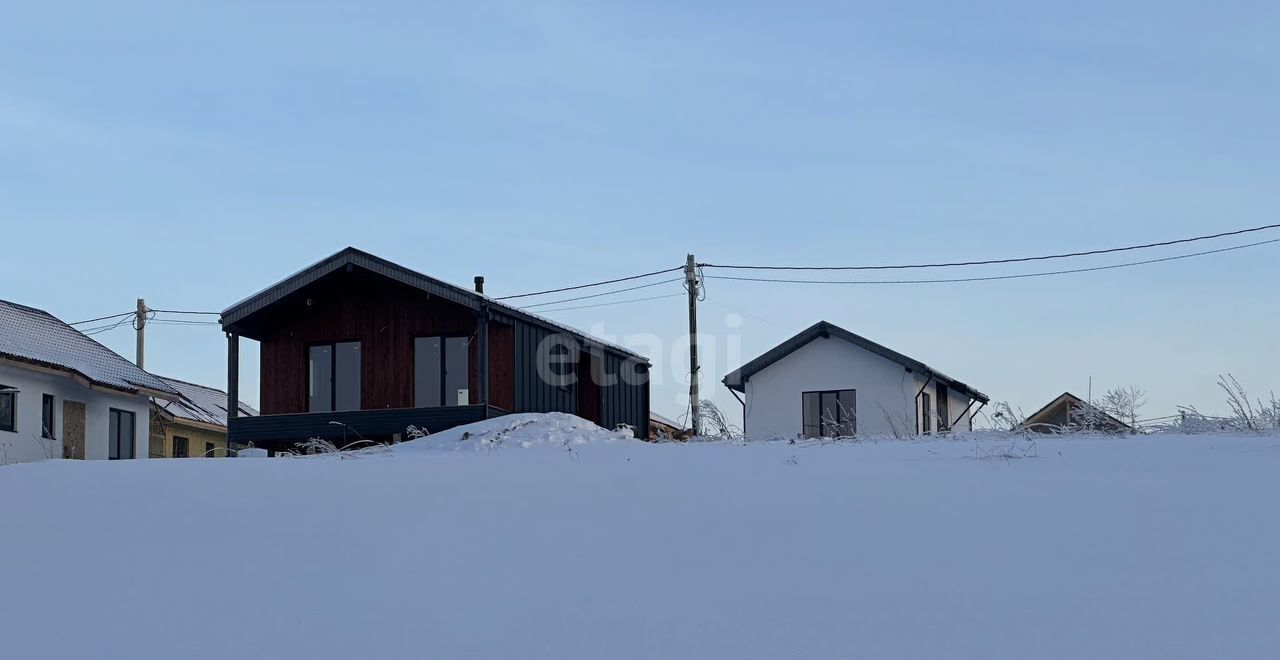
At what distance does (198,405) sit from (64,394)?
9.72m

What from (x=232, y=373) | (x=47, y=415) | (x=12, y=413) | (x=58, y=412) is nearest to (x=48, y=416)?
(x=47, y=415)

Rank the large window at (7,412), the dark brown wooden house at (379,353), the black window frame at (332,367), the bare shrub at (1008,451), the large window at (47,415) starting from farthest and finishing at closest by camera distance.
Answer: the large window at (47,415) < the large window at (7,412) < the black window frame at (332,367) < the dark brown wooden house at (379,353) < the bare shrub at (1008,451)

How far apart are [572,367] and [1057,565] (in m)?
21.2

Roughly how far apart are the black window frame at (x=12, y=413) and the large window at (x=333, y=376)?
730 centimetres

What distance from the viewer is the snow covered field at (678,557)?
6.03 meters

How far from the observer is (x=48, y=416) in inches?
1170

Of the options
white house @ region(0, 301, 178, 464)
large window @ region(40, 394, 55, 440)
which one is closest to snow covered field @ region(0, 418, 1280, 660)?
white house @ region(0, 301, 178, 464)

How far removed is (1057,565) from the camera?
262 inches

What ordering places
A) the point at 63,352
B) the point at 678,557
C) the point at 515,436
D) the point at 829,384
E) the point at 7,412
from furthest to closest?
the point at 829,384 < the point at 63,352 < the point at 7,412 < the point at 515,436 < the point at 678,557

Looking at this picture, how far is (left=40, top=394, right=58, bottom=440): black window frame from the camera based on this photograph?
2931 centimetres

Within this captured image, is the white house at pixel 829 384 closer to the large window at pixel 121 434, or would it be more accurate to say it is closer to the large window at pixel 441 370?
the large window at pixel 441 370

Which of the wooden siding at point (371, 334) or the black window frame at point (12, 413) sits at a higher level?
the wooden siding at point (371, 334)

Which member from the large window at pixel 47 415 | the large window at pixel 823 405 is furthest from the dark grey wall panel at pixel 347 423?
the large window at pixel 823 405

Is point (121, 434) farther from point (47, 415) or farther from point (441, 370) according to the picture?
point (441, 370)
